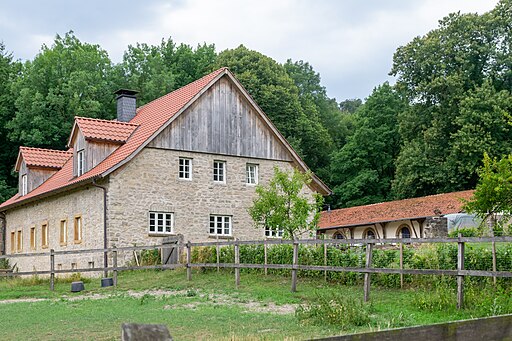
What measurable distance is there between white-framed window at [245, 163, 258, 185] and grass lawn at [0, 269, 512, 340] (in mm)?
9851

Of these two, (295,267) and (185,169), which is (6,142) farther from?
(295,267)

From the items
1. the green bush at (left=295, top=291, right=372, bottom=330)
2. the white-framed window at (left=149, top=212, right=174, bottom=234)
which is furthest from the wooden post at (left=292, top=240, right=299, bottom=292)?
the white-framed window at (left=149, top=212, right=174, bottom=234)

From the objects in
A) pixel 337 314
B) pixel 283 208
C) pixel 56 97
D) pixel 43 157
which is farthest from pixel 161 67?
pixel 337 314

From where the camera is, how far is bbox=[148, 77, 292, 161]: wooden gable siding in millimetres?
30969

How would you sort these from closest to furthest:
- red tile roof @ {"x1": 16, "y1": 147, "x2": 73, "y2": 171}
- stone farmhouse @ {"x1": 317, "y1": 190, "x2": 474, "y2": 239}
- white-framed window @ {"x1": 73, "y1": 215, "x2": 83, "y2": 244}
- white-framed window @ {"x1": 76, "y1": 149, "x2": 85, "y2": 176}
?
1. white-framed window @ {"x1": 73, "y1": 215, "x2": 83, "y2": 244}
2. white-framed window @ {"x1": 76, "y1": 149, "x2": 85, "y2": 176}
3. red tile roof @ {"x1": 16, "y1": 147, "x2": 73, "y2": 171}
4. stone farmhouse @ {"x1": 317, "y1": 190, "x2": 474, "y2": 239}

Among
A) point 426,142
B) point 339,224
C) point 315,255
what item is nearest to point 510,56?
point 426,142

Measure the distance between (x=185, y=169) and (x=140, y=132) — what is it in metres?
2.57

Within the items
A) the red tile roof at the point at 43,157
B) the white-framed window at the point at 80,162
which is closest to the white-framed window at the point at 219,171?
the white-framed window at the point at 80,162

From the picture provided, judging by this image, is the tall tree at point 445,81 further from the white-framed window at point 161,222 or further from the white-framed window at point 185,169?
the white-framed window at point 161,222

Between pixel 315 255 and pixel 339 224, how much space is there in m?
27.7

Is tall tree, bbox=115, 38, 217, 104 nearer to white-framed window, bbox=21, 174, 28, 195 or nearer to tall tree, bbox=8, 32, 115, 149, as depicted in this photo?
tall tree, bbox=8, 32, 115, 149

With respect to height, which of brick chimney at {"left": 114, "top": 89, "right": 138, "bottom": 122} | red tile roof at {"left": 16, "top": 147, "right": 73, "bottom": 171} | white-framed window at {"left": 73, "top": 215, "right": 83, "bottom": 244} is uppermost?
brick chimney at {"left": 114, "top": 89, "right": 138, "bottom": 122}

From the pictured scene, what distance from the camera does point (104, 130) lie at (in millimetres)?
31891

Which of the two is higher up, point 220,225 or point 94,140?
point 94,140
